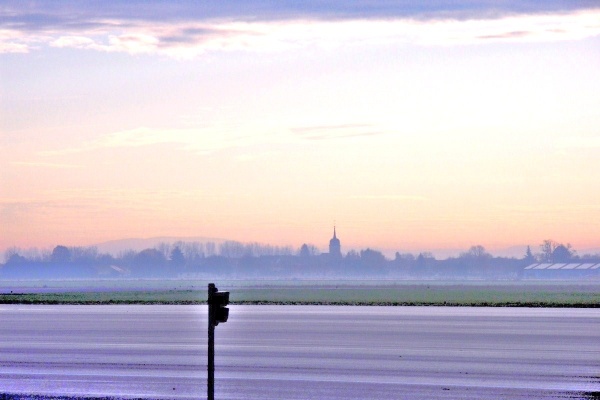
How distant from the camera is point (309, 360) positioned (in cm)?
2659

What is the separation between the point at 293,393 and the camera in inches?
793

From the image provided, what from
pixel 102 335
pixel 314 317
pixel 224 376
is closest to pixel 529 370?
pixel 224 376

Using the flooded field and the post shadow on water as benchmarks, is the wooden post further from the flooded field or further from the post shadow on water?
the flooded field

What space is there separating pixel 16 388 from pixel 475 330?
74.5ft

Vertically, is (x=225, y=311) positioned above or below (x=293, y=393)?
above

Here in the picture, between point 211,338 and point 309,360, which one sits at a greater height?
point 211,338

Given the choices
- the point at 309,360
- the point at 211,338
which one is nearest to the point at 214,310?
the point at 211,338

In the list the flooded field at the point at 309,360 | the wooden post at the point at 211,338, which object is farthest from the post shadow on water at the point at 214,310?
the flooded field at the point at 309,360

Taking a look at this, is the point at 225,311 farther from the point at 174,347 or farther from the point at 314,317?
the point at 314,317

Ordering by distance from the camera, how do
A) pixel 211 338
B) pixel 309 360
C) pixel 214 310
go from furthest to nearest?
pixel 309 360, pixel 214 310, pixel 211 338

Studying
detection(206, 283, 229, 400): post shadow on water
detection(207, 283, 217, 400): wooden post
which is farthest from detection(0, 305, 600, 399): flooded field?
detection(206, 283, 229, 400): post shadow on water

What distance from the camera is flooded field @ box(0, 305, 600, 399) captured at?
20766 millimetres

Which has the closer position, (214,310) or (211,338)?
(211,338)

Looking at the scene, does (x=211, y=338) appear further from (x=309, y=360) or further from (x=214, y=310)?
(x=309, y=360)
